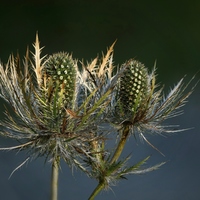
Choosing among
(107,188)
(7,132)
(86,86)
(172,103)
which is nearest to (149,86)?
(172,103)

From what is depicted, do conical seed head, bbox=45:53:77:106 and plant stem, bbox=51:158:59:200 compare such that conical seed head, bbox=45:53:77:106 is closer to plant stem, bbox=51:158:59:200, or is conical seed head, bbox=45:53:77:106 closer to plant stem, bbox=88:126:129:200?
plant stem, bbox=51:158:59:200

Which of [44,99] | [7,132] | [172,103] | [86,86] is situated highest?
[172,103]

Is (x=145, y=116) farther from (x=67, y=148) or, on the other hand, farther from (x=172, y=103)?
(x=67, y=148)

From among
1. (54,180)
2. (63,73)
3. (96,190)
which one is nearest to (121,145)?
(96,190)

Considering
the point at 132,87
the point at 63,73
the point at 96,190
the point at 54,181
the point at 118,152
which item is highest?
the point at 132,87

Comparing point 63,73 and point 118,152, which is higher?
point 63,73

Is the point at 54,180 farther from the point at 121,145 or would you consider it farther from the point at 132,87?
the point at 132,87

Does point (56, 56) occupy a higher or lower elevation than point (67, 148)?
higher
